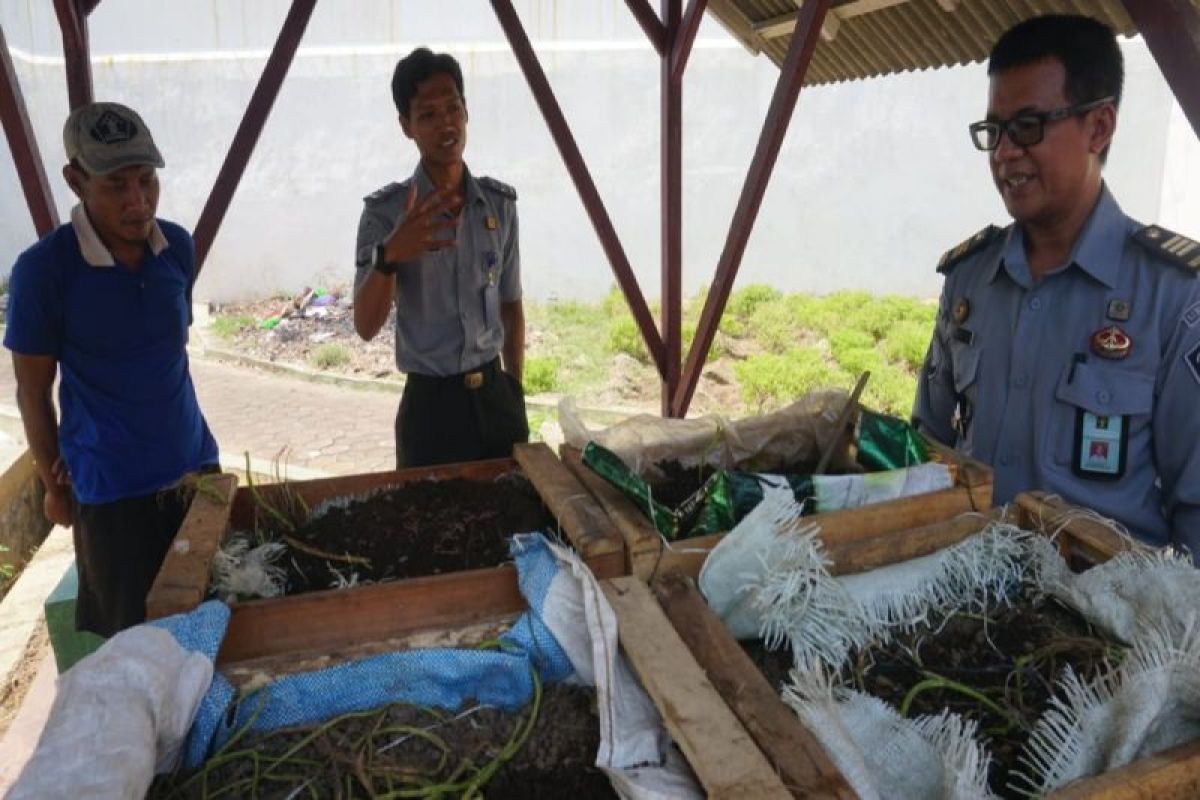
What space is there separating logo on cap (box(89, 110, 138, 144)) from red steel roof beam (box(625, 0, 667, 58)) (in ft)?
7.81

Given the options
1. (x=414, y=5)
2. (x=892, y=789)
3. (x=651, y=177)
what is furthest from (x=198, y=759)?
(x=414, y=5)

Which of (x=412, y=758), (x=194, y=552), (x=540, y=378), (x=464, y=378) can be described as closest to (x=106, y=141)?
(x=464, y=378)

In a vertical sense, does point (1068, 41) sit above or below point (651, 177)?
above

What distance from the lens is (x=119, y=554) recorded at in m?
2.74

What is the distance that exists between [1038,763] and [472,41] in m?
12.3

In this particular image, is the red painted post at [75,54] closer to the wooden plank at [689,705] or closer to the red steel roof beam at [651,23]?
the red steel roof beam at [651,23]

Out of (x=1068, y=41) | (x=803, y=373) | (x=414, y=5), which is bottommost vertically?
(x=803, y=373)

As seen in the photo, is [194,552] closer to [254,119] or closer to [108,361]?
[108,361]

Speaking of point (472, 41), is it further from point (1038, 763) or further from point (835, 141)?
point (1038, 763)

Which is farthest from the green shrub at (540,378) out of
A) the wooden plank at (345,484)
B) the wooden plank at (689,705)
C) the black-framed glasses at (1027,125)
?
the wooden plank at (689,705)

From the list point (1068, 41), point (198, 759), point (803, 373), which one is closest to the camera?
point (198, 759)

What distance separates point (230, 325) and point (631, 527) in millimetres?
10871

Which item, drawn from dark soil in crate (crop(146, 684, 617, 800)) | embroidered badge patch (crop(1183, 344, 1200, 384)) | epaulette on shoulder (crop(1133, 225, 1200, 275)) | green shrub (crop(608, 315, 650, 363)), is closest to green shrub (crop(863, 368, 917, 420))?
green shrub (crop(608, 315, 650, 363))

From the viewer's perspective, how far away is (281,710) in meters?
1.32
